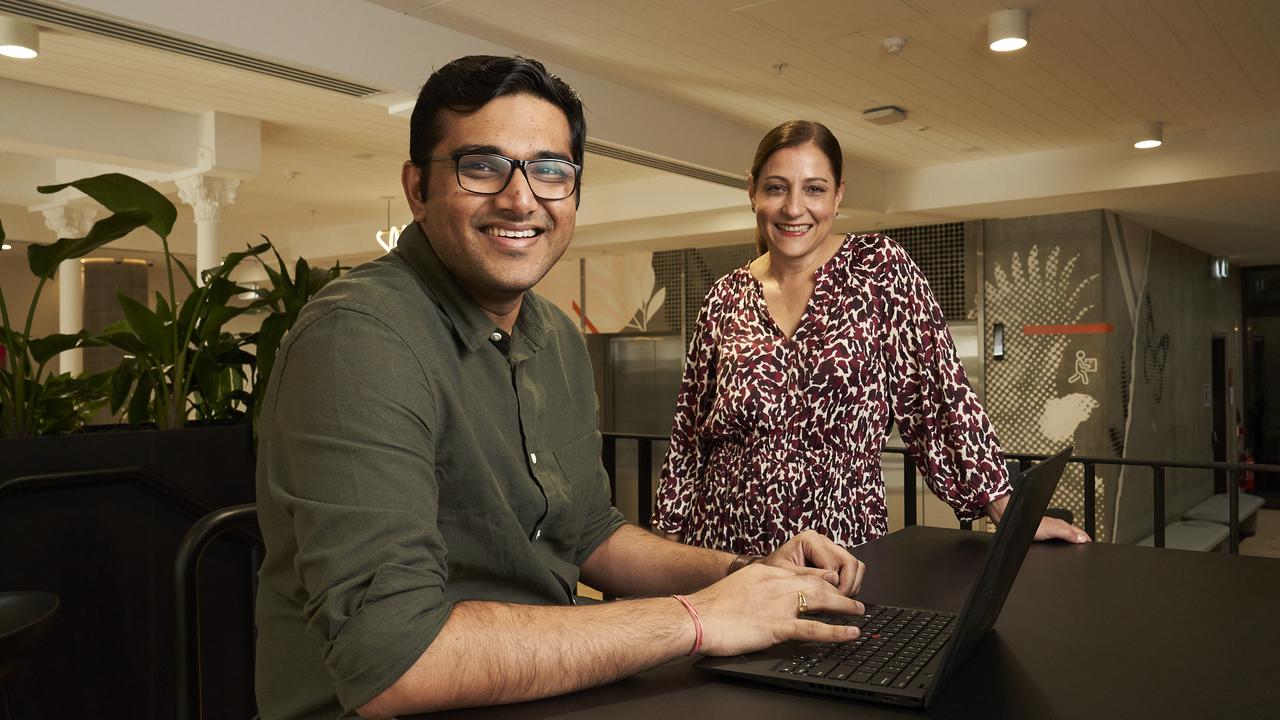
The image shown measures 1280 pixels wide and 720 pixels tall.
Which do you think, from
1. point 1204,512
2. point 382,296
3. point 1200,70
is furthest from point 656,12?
point 1204,512

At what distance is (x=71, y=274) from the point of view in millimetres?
8133

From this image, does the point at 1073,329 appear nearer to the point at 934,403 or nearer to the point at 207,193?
the point at 207,193

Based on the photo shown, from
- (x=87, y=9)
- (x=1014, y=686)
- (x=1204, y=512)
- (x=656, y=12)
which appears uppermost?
(x=656, y=12)

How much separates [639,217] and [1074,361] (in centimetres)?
364

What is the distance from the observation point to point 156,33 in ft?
11.1

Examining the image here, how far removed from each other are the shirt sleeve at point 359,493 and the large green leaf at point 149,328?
1776mm

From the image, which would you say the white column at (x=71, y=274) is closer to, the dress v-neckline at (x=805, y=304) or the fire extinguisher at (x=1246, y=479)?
the dress v-neckline at (x=805, y=304)

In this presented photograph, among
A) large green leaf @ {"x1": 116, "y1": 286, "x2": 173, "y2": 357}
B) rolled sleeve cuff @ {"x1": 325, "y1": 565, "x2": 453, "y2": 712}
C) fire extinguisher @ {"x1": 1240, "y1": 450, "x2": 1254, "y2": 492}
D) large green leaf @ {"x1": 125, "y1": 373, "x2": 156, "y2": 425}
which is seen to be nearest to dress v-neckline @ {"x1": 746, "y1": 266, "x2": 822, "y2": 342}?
rolled sleeve cuff @ {"x1": 325, "y1": 565, "x2": 453, "y2": 712}

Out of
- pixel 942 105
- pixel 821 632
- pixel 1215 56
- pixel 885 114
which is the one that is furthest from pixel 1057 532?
pixel 942 105

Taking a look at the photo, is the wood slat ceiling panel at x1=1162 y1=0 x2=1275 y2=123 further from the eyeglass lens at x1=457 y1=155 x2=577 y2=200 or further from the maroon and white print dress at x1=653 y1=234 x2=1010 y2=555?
the eyeglass lens at x1=457 y1=155 x2=577 y2=200

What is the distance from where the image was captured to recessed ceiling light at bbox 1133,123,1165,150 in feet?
19.5

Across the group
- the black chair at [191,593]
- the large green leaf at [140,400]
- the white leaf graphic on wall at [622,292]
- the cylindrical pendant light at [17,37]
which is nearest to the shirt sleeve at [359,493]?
the black chair at [191,593]

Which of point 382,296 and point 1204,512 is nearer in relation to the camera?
point 382,296

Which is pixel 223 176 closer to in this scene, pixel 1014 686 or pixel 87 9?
pixel 87 9
